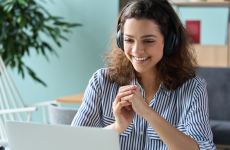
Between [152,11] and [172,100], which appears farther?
[172,100]

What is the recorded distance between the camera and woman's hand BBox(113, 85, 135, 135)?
0.92 m

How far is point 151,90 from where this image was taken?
1.16 m

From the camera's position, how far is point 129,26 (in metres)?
0.97

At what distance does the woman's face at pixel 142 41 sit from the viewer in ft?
3.12

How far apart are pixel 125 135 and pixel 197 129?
262mm

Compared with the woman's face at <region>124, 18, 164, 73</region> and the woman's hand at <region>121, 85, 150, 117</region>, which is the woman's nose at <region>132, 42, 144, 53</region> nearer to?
the woman's face at <region>124, 18, 164, 73</region>

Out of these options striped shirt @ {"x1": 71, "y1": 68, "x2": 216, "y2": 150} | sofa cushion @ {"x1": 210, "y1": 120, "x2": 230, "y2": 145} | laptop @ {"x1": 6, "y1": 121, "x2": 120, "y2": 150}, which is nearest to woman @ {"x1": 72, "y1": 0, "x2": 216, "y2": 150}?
striped shirt @ {"x1": 71, "y1": 68, "x2": 216, "y2": 150}

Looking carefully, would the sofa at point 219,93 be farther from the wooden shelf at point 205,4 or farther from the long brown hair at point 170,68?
the long brown hair at point 170,68

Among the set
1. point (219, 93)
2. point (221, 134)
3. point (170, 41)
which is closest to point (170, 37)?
point (170, 41)

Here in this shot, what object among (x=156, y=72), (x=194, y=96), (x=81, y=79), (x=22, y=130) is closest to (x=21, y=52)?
(x=81, y=79)

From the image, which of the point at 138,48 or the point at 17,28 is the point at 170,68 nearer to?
the point at 138,48

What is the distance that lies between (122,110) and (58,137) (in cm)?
38

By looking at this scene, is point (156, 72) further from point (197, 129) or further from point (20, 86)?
point (20, 86)

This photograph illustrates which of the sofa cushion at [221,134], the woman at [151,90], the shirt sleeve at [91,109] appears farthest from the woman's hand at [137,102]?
the sofa cushion at [221,134]
